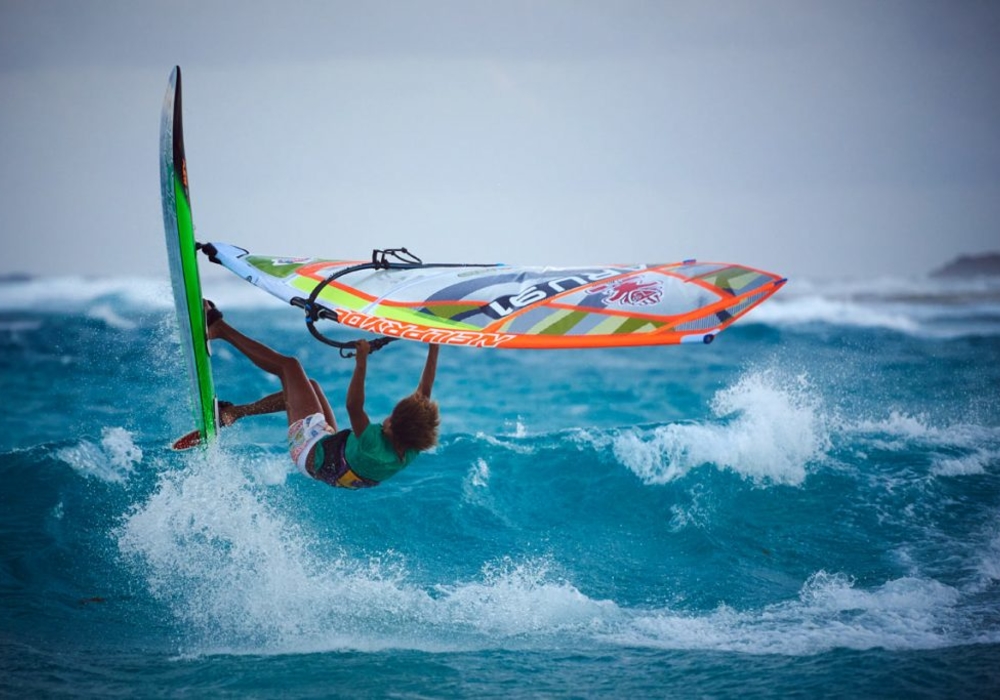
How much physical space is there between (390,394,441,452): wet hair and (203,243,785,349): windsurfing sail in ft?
1.11

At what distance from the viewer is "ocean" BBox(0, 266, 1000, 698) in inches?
165

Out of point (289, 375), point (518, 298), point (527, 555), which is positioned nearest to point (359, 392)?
point (289, 375)

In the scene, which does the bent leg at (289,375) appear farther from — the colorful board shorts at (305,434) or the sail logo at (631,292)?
the sail logo at (631,292)

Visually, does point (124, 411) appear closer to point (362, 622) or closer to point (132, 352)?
point (132, 352)

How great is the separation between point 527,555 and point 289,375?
2195mm

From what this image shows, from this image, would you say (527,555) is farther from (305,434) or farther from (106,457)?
(106,457)

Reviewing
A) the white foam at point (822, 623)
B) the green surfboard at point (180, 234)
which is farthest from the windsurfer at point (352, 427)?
the white foam at point (822, 623)

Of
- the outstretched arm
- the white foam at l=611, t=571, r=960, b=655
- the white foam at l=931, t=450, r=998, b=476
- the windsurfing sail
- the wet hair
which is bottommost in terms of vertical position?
the white foam at l=611, t=571, r=960, b=655

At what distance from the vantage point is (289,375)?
443cm

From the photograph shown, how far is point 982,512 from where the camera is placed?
6262 mm

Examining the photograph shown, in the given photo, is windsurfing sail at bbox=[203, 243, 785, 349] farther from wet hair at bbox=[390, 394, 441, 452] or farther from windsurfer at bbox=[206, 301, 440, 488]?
wet hair at bbox=[390, 394, 441, 452]

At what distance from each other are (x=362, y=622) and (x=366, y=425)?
46.1 inches

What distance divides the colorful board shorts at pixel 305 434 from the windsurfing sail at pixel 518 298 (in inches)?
20.1

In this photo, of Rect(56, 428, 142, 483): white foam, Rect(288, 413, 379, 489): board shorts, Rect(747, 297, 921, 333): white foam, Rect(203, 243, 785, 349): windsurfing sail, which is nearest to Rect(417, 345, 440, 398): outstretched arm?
Rect(203, 243, 785, 349): windsurfing sail
